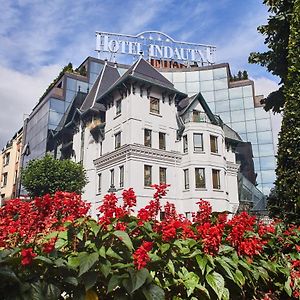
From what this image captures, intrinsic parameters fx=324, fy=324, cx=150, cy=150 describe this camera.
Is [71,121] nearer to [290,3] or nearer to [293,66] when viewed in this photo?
[290,3]

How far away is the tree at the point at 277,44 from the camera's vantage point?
10977 millimetres

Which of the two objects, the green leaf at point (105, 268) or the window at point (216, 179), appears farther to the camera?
the window at point (216, 179)

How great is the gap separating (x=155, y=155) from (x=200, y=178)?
4.41 meters

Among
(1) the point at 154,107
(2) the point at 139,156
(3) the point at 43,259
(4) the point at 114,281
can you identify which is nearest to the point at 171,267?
(4) the point at 114,281

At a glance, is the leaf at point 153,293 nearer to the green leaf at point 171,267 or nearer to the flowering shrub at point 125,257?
the flowering shrub at point 125,257

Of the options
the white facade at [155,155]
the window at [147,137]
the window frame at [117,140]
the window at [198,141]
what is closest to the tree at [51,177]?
the white facade at [155,155]

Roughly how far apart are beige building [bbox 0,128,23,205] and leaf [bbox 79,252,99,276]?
50.4 m

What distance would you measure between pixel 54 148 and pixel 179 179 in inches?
724

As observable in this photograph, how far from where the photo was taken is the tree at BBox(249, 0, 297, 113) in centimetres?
1098

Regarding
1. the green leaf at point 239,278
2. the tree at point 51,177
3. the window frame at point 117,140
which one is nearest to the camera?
the green leaf at point 239,278

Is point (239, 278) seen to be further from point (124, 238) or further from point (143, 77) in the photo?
point (143, 77)

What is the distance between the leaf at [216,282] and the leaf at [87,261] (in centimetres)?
108

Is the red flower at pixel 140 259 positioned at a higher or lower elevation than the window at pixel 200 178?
lower

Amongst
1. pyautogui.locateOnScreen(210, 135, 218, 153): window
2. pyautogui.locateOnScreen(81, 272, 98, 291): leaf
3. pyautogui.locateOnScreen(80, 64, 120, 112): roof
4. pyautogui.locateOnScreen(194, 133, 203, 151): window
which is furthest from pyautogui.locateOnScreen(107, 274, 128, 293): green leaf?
pyautogui.locateOnScreen(80, 64, 120, 112): roof
